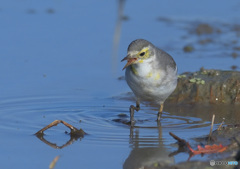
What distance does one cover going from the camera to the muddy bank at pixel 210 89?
10375mm

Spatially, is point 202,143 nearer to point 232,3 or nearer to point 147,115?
point 147,115

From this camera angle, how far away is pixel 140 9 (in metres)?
15.3

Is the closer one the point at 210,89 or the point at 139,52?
the point at 139,52

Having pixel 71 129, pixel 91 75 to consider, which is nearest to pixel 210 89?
Result: pixel 91 75

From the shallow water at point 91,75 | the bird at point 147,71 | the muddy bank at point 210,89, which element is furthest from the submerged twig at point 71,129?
the muddy bank at point 210,89

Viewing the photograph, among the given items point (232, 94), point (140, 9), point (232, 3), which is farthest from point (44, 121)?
point (232, 3)

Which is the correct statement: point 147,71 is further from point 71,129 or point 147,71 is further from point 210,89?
point 210,89

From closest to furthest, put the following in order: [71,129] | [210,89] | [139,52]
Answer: [71,129]
[139,52]
[210,89]

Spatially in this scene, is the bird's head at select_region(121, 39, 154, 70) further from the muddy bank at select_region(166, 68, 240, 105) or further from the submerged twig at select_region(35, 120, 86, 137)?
the muddy bank at select_region(166, 68, 240, 105)

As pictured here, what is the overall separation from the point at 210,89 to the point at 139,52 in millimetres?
2237

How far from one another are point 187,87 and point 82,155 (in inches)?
143

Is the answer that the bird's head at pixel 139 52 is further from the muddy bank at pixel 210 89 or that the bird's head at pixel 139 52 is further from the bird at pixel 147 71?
the muddy bank at pixel 210 89

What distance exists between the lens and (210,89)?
10.5m

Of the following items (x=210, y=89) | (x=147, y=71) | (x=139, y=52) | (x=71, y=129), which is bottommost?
(x=71, y=129)
